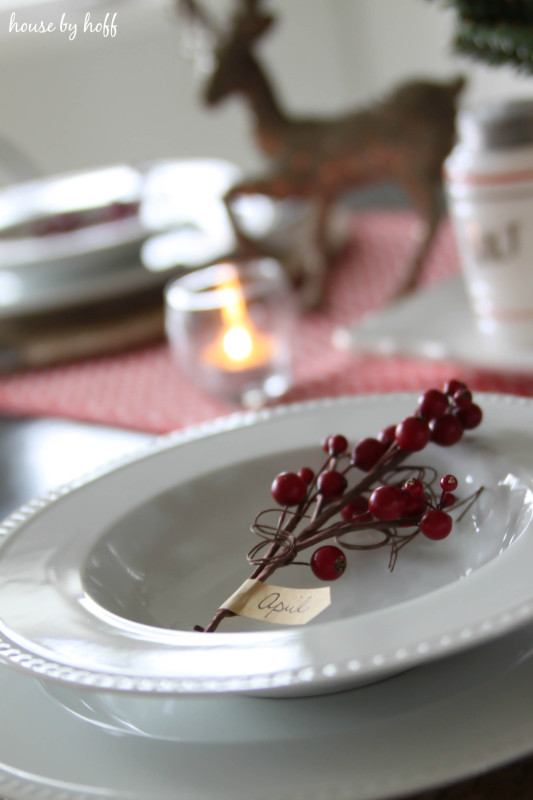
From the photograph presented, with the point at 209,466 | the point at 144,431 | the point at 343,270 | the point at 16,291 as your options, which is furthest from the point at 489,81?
the point at 209,466

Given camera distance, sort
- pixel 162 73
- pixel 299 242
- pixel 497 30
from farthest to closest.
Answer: pixel 162 73, pixel 299 242, pixel 497 30

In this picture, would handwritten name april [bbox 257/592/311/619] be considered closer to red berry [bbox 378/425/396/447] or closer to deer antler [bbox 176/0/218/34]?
red berry [bbox 378/425/396/447]

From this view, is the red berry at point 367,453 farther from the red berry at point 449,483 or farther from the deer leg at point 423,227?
the deer leg at point 423,227

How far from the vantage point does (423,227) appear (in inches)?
37.3

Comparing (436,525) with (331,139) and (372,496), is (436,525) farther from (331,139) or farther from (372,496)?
(331,139)

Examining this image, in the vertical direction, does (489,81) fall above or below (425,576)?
above

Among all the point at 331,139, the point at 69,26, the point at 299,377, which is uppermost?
the point at 69,26

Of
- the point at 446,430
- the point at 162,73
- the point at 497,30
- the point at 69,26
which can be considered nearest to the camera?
the point at 446,430

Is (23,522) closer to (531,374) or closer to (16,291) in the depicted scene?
(531,374)

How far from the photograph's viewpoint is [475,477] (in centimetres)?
40

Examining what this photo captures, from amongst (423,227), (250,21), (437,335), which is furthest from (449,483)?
(250,21)

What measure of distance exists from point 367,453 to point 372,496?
55 millimetres

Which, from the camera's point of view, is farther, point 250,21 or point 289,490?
point 250,21

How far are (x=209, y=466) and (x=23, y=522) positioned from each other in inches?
3.8
